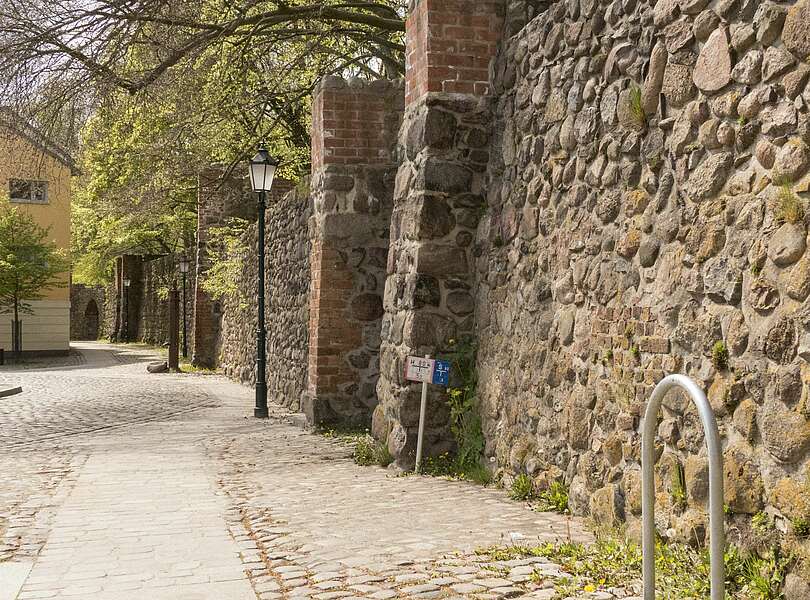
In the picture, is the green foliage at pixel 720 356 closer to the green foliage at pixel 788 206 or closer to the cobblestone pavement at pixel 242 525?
the green foliage at pixel 788 206

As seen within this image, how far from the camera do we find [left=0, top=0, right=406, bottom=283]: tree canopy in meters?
10.8

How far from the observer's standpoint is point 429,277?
7371 mm

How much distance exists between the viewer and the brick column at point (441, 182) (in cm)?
721

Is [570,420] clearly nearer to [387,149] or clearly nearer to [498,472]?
[498,472]

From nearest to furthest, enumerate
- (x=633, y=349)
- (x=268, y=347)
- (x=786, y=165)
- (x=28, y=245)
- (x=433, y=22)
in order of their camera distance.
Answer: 1. (x=786, y=165)
2. (x=633, y=349)
3. (x=433, y=22)
4. (x=268, y=347)
5. (x=28, y=245)

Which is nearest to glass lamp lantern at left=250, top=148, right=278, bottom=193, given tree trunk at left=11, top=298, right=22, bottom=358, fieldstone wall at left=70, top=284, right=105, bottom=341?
tree trunk at left=11, top=298, right=22, bottom=358

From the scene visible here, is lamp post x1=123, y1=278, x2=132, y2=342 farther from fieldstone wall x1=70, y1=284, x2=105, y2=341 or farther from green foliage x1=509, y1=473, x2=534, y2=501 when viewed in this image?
green foliage x1=509, y1=473, x2=534, y2=501

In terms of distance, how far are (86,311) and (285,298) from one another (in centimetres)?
4512

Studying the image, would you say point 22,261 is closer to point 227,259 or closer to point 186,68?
point 227,259

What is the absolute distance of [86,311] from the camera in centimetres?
5581

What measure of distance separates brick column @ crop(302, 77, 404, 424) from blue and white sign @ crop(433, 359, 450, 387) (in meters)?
3.18

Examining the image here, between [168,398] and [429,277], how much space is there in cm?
934

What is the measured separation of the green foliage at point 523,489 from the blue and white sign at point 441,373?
48.5 inches

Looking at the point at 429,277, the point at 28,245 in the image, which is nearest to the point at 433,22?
the point at 429,277
